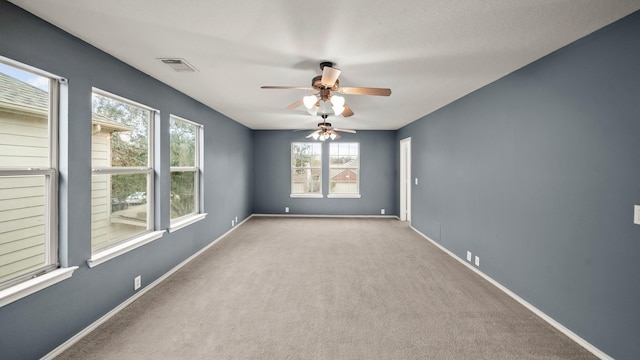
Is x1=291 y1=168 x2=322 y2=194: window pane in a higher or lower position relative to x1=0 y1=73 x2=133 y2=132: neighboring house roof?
lower

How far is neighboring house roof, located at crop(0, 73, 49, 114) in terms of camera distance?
178 cm

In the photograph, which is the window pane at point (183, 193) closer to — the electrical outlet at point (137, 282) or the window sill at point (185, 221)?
the window sill at point (185, 221)

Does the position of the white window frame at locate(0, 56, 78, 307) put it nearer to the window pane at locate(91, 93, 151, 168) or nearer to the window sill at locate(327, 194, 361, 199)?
the window pane at locate(91, 93, 151, 168)

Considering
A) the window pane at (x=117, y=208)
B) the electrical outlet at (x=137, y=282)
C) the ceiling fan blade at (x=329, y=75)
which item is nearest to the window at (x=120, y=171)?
the window pane at (x=117, y=208)

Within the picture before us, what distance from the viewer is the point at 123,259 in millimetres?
2689

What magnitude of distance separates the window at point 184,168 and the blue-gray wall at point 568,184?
4.14m

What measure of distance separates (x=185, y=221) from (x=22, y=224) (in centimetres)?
199

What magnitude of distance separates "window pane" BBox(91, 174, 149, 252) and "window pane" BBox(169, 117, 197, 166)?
0.74 metres

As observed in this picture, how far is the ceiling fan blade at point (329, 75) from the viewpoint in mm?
2152

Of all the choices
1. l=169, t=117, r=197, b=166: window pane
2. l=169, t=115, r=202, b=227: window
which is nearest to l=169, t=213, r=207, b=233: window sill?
l=169, t=115, r=202, b=227: window

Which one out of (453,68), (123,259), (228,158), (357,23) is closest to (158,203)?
(123,259)

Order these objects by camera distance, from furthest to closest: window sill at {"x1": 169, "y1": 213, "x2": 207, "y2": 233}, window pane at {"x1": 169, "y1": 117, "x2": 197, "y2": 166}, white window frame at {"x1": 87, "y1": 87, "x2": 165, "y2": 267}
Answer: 1. window pane at {"x1": 169, "y1": 117, "x2": 197, "y2": 166}
2. window sill at {"x1": 169, "y1": 213, "x2": 207, "y2": 233}
3. white window frame at {"x1": 87, "y1": 87, "x2": 165, "y2": 267}

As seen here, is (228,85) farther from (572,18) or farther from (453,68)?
(572,18)

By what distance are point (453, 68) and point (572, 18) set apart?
988 mm
